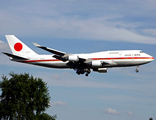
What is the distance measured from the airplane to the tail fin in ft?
9.90

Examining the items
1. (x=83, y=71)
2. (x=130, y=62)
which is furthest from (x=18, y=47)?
(x=130, y=62)

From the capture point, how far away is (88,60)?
78.2m

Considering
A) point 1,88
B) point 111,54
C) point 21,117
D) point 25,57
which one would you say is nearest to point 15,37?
point 25,57

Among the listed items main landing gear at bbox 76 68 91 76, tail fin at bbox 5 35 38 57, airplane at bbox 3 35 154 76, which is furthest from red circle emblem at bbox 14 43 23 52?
main landing gear at bbox 76 68 91 76

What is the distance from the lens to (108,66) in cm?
7769

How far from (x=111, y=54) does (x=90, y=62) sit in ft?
16.5

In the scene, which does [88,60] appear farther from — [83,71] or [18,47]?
[18,47]

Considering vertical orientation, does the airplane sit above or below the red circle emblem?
below

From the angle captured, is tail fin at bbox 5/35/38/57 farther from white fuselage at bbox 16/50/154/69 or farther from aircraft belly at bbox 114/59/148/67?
aircraft belly at bbox 114/59/148/67

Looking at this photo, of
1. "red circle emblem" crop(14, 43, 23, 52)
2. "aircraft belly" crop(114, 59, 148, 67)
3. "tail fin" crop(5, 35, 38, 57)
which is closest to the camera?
"aircraft belly" crop(114, 59, 148, 67)

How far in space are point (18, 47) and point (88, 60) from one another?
67.2ft

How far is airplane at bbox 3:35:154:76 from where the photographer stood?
7688cm

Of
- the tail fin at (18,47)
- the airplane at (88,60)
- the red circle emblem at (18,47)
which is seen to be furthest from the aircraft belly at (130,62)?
the red circle emblem at (18,47)

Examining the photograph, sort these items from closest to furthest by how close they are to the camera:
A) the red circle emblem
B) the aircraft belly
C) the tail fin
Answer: the aircraft belly → the tail fin → the red circle emblem
